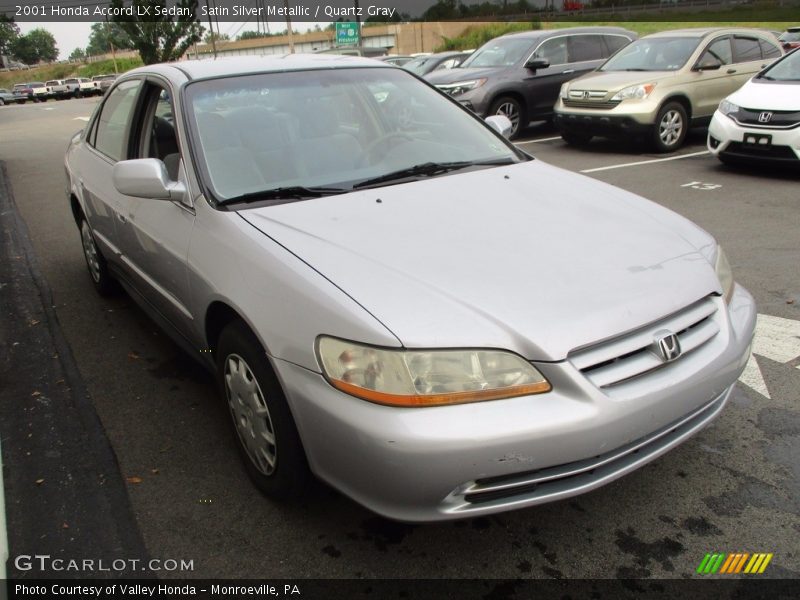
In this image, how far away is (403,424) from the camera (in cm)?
191

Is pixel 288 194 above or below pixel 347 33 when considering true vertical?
below

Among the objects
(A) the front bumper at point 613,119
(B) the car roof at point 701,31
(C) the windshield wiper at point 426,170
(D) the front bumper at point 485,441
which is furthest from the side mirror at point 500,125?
(B) the car roof at point 701,31

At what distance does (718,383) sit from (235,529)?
5.74 feet

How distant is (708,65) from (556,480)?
9.38 m

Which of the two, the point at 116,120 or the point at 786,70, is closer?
the point at 116,120

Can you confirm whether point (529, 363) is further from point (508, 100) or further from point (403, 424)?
point (508, 100)

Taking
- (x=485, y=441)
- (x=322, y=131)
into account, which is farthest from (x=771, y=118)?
(x=485, y=441)

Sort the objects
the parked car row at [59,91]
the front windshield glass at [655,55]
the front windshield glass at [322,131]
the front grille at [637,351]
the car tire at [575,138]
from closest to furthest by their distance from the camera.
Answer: the front grille at [637,351] < the front windshield glass at [322,131] < the front windshield glass at [655,55] < the car tire at [575,138] < the parked car row at [59,91]

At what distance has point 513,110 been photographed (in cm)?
1133

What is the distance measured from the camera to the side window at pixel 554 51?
1142 centimetres

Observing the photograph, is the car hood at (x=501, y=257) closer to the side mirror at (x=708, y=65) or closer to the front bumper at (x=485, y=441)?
the front bumper at (x=485, y=441)

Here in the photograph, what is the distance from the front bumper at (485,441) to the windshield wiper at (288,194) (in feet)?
2.87

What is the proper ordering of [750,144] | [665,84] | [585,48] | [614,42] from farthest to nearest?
[614,42], [585,48], [665,84], [750,144]

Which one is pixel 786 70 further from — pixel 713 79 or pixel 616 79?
pixel 616 79
